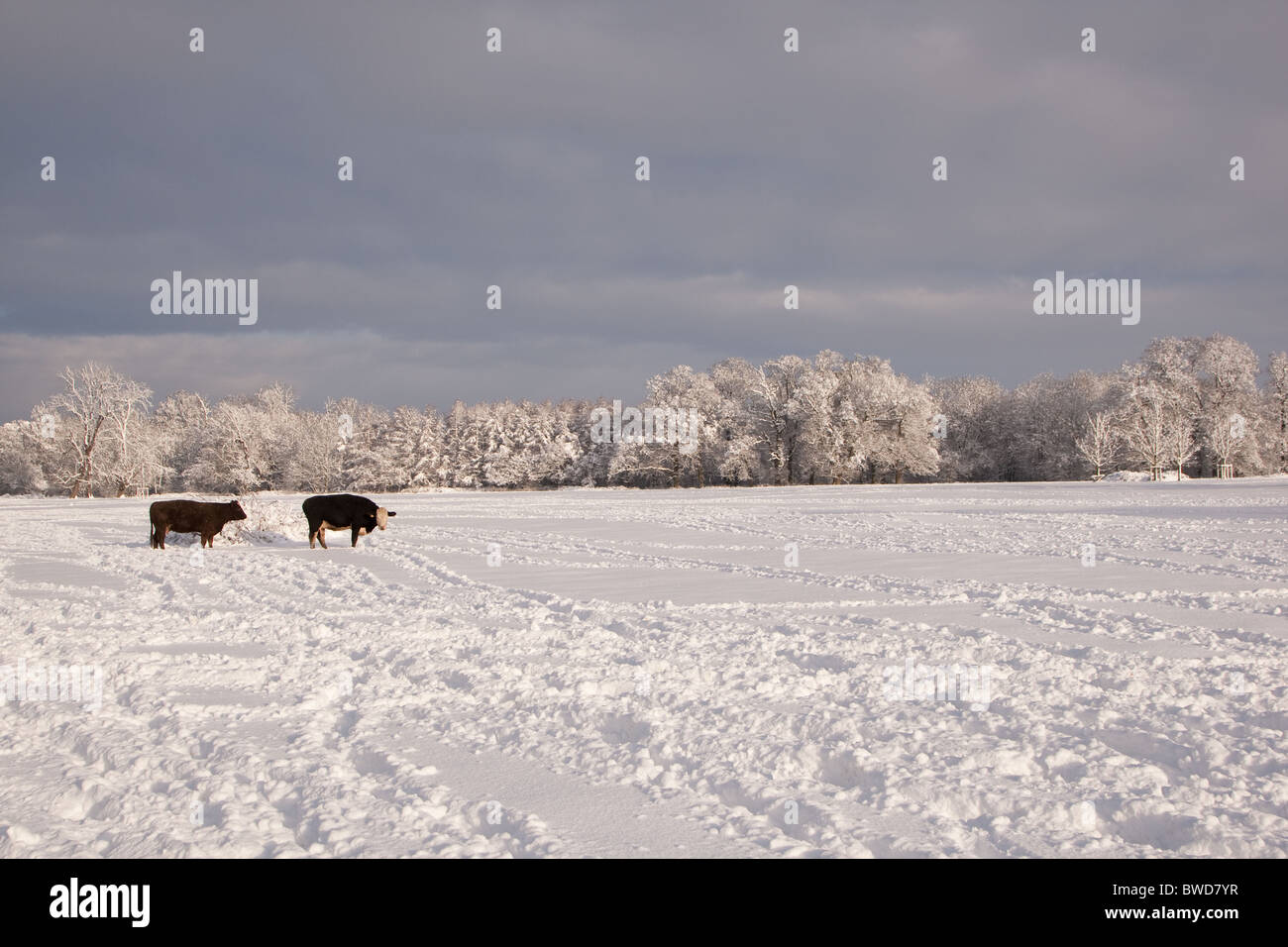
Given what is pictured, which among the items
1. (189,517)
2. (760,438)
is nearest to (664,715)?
(189,517)

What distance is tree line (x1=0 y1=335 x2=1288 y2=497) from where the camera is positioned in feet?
191

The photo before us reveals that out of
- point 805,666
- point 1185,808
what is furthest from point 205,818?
point 1185,808

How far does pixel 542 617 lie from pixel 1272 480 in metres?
51.9

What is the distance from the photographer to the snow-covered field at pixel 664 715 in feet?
12.0

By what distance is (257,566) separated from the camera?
1418 centimetres

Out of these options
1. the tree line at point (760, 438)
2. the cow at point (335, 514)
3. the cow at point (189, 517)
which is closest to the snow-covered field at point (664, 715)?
the cow at point (335, 514)

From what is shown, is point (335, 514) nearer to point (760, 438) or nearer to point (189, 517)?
point (189, 517)

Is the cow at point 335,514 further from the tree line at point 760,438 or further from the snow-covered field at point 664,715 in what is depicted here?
the tree line at point 760,438

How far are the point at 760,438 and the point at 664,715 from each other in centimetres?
5936

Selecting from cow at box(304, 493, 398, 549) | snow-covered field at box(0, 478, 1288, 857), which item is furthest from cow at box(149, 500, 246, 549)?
snow-covered field at box(0, 478, 1288, 857)

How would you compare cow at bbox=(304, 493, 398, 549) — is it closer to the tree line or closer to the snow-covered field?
the snow-covered field

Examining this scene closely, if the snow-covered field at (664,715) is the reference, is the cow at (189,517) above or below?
above

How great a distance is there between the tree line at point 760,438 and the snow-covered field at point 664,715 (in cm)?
5007

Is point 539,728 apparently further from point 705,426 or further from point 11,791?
point 705,426
